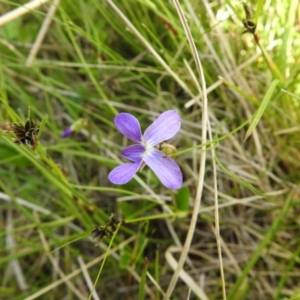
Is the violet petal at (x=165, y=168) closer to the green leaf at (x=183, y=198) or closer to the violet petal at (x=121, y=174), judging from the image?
the violet petal at (x=121, y=174)

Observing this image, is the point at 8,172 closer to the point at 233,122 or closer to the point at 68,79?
the point at 68,79

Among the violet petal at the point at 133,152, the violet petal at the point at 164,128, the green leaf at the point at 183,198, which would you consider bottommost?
the green leaf at the point at 183,198

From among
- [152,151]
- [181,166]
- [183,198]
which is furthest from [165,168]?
[181,166]

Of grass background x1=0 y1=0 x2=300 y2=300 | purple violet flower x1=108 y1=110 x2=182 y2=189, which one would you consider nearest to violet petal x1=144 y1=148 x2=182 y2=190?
purple violet flower x1=108 y1=110 x2=182 y2=189

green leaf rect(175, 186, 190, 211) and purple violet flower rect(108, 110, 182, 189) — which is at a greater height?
purple violet flower rect(108, 110, 182, 189)

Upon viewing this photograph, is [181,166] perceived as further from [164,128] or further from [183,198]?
[164,128]

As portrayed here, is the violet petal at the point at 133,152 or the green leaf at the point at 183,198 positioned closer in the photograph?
the violet petal at the point at 133,152

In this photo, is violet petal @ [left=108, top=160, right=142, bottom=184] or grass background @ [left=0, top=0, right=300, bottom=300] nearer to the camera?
violet petal @ [left=108, top=160, right=142, bottom=184]

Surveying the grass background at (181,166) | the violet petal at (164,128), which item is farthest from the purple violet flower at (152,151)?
the grass background at (181,166)

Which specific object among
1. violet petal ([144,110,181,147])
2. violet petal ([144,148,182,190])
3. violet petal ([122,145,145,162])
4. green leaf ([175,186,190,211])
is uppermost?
violet petal ([144,110,181,147])

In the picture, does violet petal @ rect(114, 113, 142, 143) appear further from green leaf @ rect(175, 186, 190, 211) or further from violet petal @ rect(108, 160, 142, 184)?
green leaf @ rect(175, 186, 190, 211)
